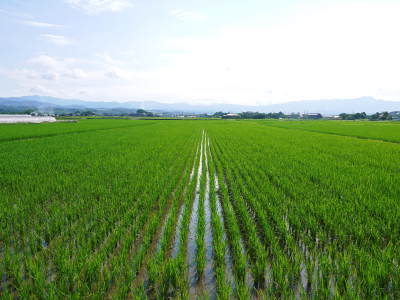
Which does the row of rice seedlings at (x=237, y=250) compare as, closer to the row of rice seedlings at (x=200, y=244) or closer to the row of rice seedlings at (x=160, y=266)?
the row of rice seedlings at (x=200, y=244)

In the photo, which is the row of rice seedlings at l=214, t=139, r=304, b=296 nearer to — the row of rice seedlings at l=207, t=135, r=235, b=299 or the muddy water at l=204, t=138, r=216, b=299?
the row of rice seedlings at l=207, t=135, r=235, b=299

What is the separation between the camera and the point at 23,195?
5.39 m

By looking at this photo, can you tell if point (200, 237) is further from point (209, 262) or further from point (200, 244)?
point (209, 262)

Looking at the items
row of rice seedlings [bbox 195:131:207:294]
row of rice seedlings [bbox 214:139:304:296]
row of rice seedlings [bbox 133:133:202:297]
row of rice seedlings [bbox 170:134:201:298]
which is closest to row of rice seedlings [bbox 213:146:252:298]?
row of rice seedlings [bbox 214:139:304:296]

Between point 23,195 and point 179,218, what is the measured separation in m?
4.01

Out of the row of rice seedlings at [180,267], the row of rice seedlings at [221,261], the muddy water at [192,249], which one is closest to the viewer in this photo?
the row of rice seedlings at [221,261]

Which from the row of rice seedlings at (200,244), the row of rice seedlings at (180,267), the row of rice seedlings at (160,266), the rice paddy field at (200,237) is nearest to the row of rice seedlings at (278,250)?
the rice paddy field at (200,237)

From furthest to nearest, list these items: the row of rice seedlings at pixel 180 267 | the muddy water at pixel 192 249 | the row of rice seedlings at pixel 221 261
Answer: the muddy water at pixel 192 249
the row of rice seedlings at pixel 180 267
the row of rice seedlings at pixel 221 261

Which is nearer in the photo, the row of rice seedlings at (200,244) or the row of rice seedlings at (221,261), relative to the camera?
the row of rice seedlings at (221,261)

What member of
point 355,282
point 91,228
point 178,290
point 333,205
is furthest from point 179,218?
point 333,205

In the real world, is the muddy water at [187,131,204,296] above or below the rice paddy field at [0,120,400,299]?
below

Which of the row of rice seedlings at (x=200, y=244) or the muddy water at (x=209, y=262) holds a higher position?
the row of rice seedlings at (x=200, y=244)

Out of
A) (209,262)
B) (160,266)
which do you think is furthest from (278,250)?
(160,266)

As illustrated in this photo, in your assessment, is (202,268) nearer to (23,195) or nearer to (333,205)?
(333,205)
